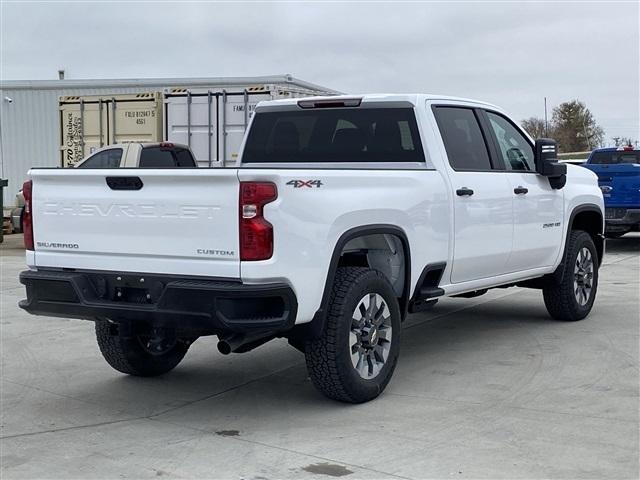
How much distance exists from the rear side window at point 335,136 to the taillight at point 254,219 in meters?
1.95

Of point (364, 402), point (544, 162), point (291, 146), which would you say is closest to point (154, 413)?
point (364, 402)

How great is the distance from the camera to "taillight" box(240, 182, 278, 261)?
15.8ft

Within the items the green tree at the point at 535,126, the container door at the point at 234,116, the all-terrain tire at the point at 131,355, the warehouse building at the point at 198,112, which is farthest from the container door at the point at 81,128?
the green tree at the point at 535,126

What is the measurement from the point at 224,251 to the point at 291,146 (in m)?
2.33

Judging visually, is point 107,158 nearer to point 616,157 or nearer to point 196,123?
point 196,123

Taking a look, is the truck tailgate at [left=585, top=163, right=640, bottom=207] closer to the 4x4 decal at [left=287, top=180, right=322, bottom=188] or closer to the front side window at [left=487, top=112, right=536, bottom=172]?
the front side window at [left=487, top=112, right=536, bottom=172]

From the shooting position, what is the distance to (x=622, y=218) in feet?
49.6

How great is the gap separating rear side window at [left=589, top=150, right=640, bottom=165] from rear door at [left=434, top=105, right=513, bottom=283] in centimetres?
1010

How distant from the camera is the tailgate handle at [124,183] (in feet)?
17.0

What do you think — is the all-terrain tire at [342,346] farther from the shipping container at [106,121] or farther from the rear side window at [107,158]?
the shipping container at [106,121]

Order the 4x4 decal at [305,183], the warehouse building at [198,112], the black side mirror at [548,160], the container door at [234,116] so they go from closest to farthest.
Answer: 1. the 4x4 decal at [305,183]
2. the black side mirror at [548,160]
3. the container door at [234,116]
4. the warehouse building at [198,112]

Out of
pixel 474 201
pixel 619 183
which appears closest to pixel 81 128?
pixel 619 183

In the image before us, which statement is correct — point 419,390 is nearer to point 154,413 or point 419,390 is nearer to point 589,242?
point 154,413

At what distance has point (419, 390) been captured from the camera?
5.99m
